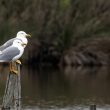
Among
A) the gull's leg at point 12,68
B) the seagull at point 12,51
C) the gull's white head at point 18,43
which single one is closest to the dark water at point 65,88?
the gull's leg at point 12,68

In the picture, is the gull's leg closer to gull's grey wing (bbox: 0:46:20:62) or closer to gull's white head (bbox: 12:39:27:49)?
gull's grey wing (bbox: 0:46:20:62)

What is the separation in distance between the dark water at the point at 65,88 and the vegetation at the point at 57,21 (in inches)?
155

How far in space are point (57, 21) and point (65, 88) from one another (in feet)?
59.5

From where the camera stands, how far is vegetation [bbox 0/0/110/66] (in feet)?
167

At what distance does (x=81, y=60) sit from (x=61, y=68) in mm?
3509

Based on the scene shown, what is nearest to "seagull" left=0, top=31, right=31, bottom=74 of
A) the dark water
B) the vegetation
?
the dark water

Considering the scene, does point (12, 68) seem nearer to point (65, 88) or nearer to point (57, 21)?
point (65, 88)

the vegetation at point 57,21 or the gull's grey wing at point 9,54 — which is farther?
the vegetation at point 57,21

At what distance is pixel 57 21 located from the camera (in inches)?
2084

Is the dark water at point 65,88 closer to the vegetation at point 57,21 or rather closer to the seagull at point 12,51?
the seagull at point 12,51

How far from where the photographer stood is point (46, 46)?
51812 millimetres

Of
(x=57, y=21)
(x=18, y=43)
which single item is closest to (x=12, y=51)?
(x=18, y=43)

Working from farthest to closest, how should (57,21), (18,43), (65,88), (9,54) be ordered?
(57,21)
(65,88)
(18,43)
(9,54)

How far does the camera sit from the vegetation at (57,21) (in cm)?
5103
